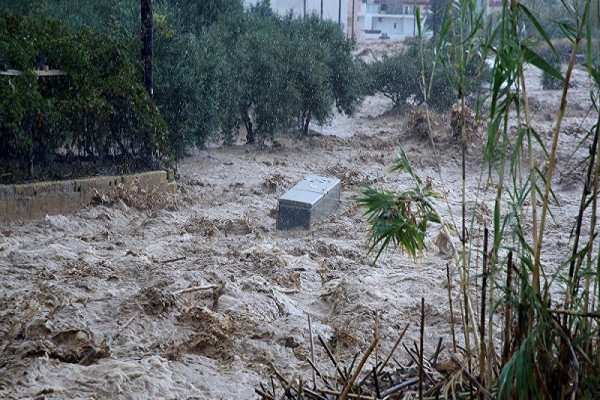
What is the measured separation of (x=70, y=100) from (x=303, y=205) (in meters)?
3.08

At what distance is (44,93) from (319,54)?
7.64 meters

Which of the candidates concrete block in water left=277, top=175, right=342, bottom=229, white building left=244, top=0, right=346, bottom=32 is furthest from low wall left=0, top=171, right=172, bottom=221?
white building left=244, top=0, right=346, bottom=32

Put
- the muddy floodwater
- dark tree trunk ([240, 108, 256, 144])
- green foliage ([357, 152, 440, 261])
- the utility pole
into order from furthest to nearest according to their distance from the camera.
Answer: dark tree trunk ([240, 108, 256, 144]) → the utility pole → the muddy floodwater → green foliage ([357, 152, 440, 261])

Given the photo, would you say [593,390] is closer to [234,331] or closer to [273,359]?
[273,359]

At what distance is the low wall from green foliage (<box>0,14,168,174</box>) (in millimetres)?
524

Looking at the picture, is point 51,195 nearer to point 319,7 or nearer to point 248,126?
point 248,126

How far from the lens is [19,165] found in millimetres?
9672

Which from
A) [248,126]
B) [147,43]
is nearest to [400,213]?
[147,43]

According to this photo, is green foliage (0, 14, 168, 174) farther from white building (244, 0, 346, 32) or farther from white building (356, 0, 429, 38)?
white building (356, 0, 429, 38)

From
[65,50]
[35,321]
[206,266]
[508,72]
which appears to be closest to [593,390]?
[508,72]

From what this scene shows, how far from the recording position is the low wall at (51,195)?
8.82 m

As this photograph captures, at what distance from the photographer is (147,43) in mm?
10586

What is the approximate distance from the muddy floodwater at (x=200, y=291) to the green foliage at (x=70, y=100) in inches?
35.5

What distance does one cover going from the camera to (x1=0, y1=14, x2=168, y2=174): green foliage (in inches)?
360
